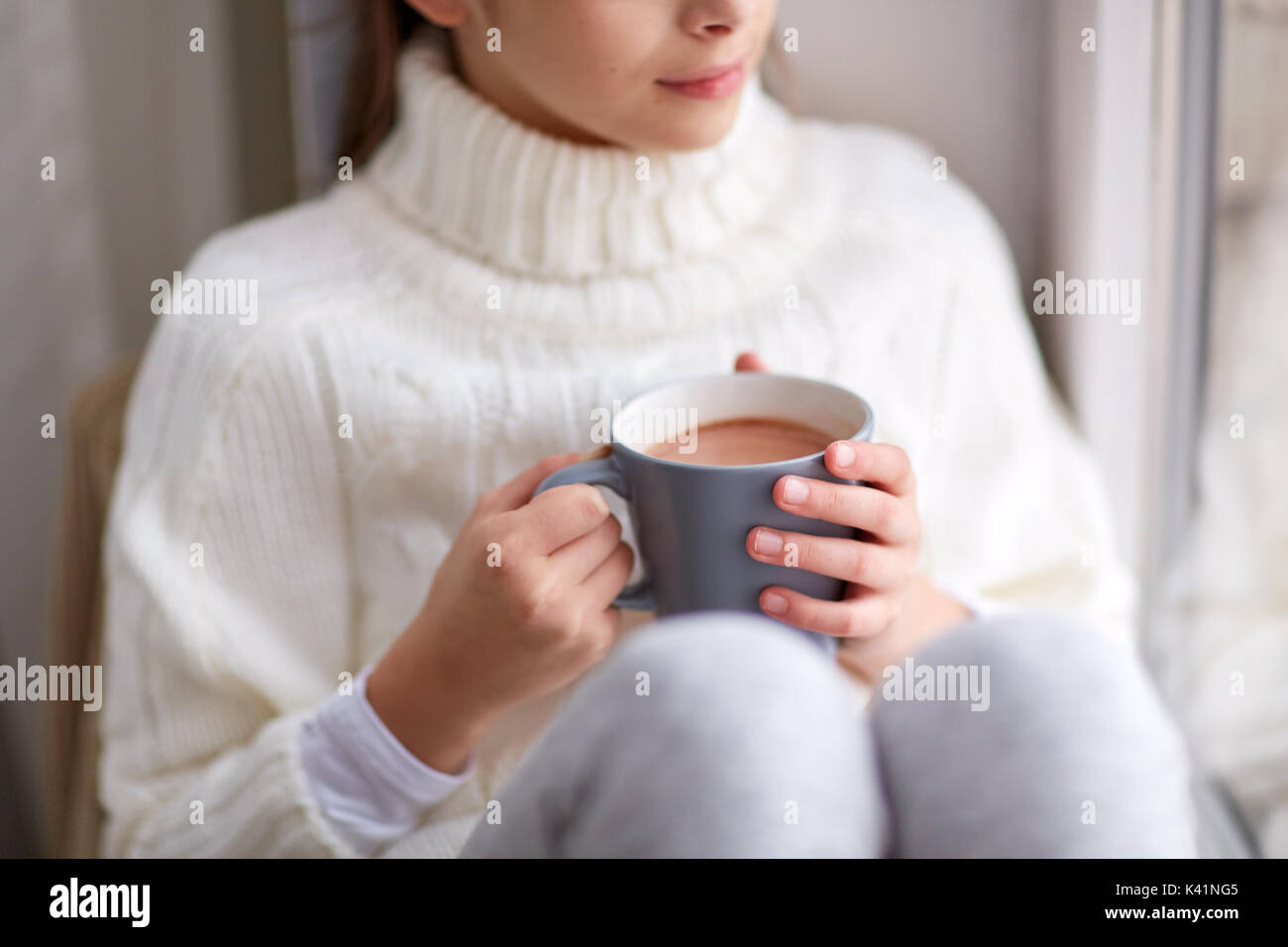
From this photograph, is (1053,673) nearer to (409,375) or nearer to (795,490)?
(795,490)

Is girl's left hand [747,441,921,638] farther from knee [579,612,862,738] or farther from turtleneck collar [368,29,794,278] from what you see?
turtleneck collar [368,29,794,278]

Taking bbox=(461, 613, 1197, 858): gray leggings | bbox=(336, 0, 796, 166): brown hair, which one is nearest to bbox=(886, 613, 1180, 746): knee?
bbox=(461, 613, 1197, 858): gray leggings

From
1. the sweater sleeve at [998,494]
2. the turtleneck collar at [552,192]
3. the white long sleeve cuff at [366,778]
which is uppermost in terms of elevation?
the turtleneck collar at [552,192]

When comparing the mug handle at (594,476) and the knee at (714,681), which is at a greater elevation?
the mug handle at (594,476)

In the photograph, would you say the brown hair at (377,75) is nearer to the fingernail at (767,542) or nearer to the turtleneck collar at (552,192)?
the turtleneck collar at (552,192)

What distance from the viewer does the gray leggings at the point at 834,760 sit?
1.16 feet

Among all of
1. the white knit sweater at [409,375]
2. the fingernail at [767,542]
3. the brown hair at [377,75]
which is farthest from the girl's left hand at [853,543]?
the brown hair at [377,75]

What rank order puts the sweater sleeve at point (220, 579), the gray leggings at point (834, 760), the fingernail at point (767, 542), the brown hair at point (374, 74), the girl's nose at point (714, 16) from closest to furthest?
1. the gray leggings at point (834, 760)
2. the fingernail at point (767, 542)
3. the girl's nose at point (714, 16)
4. the sweater sleeve at point (220, 579)
5. the brown hair at point (374, 74)

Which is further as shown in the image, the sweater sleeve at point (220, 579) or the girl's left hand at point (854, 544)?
→ the sweater sleeve at point (220, 579)

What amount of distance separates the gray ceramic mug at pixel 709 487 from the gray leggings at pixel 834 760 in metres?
0.08

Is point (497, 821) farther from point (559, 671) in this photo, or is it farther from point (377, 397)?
point (377, 397)

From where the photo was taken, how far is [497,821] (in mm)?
408

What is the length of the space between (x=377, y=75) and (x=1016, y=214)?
0.51 metres

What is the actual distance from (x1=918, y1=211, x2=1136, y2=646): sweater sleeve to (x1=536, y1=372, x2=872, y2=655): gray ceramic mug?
0.24 metres
